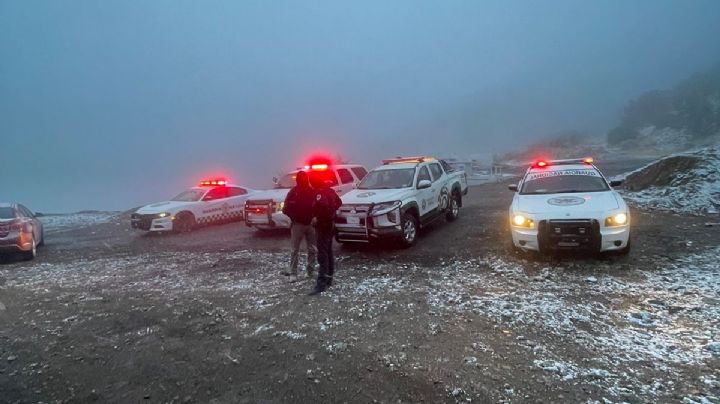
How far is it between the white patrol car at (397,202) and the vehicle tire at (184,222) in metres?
6.47

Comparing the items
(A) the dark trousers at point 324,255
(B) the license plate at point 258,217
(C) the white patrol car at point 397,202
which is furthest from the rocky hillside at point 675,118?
(A) the dark trousers at point 324,255

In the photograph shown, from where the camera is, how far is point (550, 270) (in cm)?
667

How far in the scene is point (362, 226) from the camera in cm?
826

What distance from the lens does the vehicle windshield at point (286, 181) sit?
473 inches

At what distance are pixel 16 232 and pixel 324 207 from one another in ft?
27.0

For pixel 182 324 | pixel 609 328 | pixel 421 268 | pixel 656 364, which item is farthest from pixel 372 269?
pixel 656 364

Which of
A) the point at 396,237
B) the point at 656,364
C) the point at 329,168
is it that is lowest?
the point at 656,364

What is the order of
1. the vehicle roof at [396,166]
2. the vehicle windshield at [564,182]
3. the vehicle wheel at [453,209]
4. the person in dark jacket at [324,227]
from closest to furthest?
the person in dark jacket at [324,227] < the vehicle windshield at [564,182] < the vehicle roof at [396,166] < the vehicle wheel at [453,209]

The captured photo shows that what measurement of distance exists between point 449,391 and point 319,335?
69.4 inches

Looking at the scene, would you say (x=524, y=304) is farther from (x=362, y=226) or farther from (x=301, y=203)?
(x=362, y=226)

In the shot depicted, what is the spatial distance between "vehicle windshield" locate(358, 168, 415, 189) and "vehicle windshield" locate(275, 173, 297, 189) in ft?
9.61

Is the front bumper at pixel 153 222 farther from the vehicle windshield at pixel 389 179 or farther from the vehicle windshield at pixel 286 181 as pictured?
the vehicle windshield at pixel 389 179

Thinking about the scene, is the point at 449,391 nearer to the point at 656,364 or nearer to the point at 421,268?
the point at 656,364

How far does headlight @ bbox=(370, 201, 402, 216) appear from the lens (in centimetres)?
817
